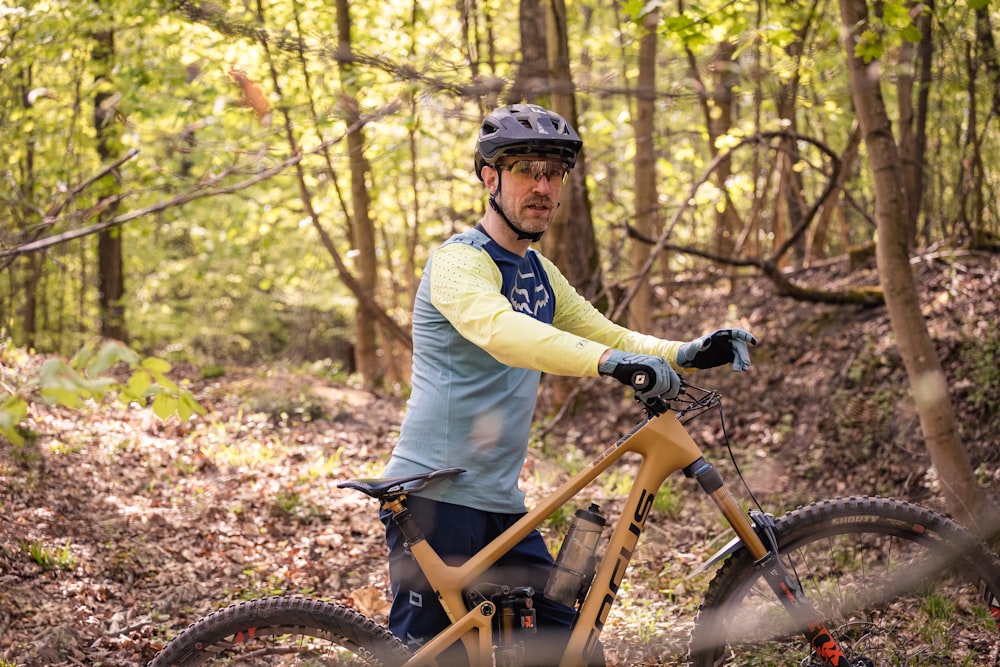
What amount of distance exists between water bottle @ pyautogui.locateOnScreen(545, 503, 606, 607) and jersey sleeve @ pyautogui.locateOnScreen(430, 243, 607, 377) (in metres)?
0.59

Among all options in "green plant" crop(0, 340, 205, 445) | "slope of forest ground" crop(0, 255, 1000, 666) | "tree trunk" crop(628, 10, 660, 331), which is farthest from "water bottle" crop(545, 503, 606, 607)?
"tree trunk" crop(628, 10, 660, 331)

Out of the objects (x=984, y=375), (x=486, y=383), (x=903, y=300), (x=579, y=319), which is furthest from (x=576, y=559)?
(x=984, y=375)

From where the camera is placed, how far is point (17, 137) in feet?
29.6

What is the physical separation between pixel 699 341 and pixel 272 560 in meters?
3.76

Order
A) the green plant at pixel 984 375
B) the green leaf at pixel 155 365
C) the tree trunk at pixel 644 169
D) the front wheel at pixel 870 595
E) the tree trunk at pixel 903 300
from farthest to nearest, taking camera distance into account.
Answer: the tree trunk at pixel 644 169
the green plant at pixel 984 375
the tree trunk at pixel 903 300
the front wheel at pixel 870 595
the green leaf at pixel 155 365

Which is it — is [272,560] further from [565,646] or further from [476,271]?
[476,271]

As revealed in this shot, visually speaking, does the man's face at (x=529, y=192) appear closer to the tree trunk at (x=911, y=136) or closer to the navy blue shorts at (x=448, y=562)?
the navy blue shorts at (x=448, y=562)

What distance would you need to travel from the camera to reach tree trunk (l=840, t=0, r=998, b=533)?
15.2 ft

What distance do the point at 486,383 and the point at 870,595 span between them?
190cm

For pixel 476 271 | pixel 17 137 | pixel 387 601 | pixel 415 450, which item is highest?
pixel 17 137

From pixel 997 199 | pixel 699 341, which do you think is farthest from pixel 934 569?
pixel 997 199

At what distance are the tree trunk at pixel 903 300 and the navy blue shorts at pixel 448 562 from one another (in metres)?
2.71

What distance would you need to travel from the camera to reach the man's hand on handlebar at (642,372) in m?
2.44

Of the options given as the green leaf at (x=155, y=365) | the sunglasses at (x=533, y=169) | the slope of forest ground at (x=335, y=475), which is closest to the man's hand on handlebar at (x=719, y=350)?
the sunglasses at (x=533, y=169)
